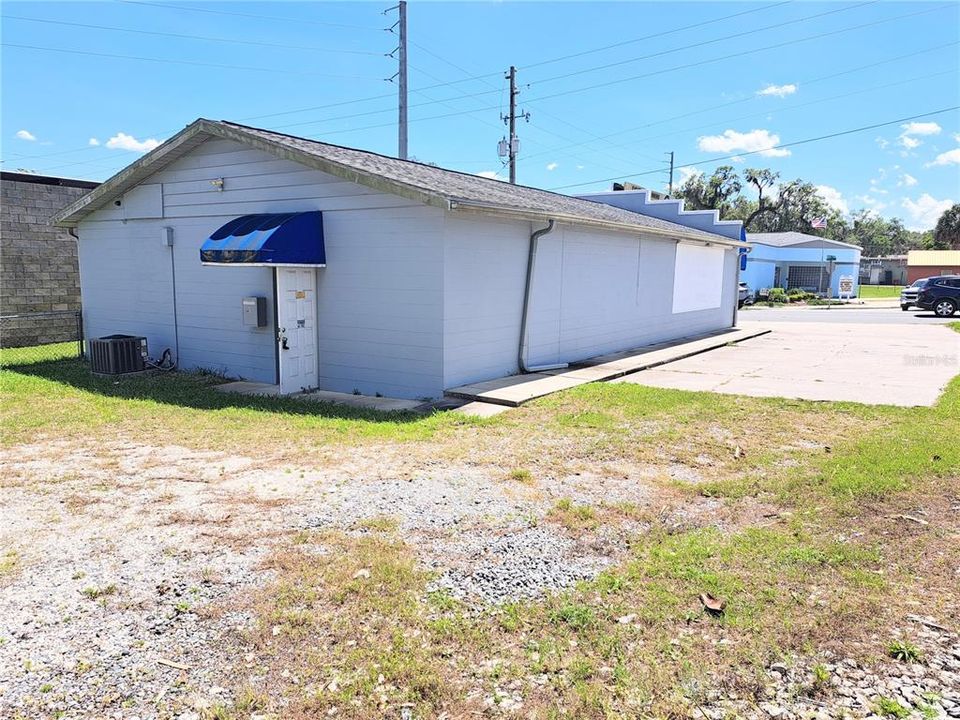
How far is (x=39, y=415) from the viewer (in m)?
7.96

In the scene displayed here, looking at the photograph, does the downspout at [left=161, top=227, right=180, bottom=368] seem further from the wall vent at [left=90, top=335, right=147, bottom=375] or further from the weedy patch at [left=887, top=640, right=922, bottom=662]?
the weedy patch at [left=887, top=640, right=922, bottom=662]

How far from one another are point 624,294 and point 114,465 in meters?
10.5

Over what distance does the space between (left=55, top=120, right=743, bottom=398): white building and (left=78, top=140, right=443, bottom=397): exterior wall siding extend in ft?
0.09

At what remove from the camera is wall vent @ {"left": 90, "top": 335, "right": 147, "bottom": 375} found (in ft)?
35.4

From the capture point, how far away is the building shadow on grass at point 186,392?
26.6 ft

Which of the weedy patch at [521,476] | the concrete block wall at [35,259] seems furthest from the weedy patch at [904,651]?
the concrete block wall at [35,259]

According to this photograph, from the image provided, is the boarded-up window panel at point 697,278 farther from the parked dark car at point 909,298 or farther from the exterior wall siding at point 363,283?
the parked dark car at point 909,298

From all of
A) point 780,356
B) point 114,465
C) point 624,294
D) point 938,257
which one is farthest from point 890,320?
point 938,257

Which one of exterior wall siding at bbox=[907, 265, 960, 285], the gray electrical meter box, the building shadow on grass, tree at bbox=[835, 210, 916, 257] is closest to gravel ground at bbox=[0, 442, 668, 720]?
the building shadow on grass

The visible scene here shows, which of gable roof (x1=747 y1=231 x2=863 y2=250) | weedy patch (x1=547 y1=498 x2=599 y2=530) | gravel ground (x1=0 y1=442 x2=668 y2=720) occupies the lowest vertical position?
gravel ground (x1=0 y1=442 x2=668 y2=720)

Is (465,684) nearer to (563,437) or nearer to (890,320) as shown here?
(563,437)

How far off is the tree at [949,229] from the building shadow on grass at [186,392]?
3024 inches

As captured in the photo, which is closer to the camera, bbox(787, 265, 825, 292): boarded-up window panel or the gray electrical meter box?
the gray electrical meter box

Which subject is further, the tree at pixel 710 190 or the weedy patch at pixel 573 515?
the tree at pixel 710 190
